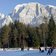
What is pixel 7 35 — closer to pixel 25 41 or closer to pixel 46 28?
→ pixel 25 41

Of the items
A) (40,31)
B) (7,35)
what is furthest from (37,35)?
(7,35)

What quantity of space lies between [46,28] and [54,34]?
6.48m

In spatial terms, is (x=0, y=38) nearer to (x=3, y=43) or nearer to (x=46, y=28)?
(x=3, y=43)

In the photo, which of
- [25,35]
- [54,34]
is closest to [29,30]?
[25,35]

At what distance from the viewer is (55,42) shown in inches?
3184

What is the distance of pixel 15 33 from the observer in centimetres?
8219

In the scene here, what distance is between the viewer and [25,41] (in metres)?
81.8

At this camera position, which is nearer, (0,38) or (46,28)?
(0,38)

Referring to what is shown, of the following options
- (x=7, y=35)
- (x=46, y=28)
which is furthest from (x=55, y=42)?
(x=7, y=35)

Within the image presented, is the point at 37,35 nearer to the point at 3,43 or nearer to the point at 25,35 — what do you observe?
the point at 25,35

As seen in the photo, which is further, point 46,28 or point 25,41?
point 46,28

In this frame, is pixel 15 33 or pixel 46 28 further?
pixel 46 28

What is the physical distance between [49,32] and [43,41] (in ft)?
14.5

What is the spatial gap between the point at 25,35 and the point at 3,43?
25.1 feet
